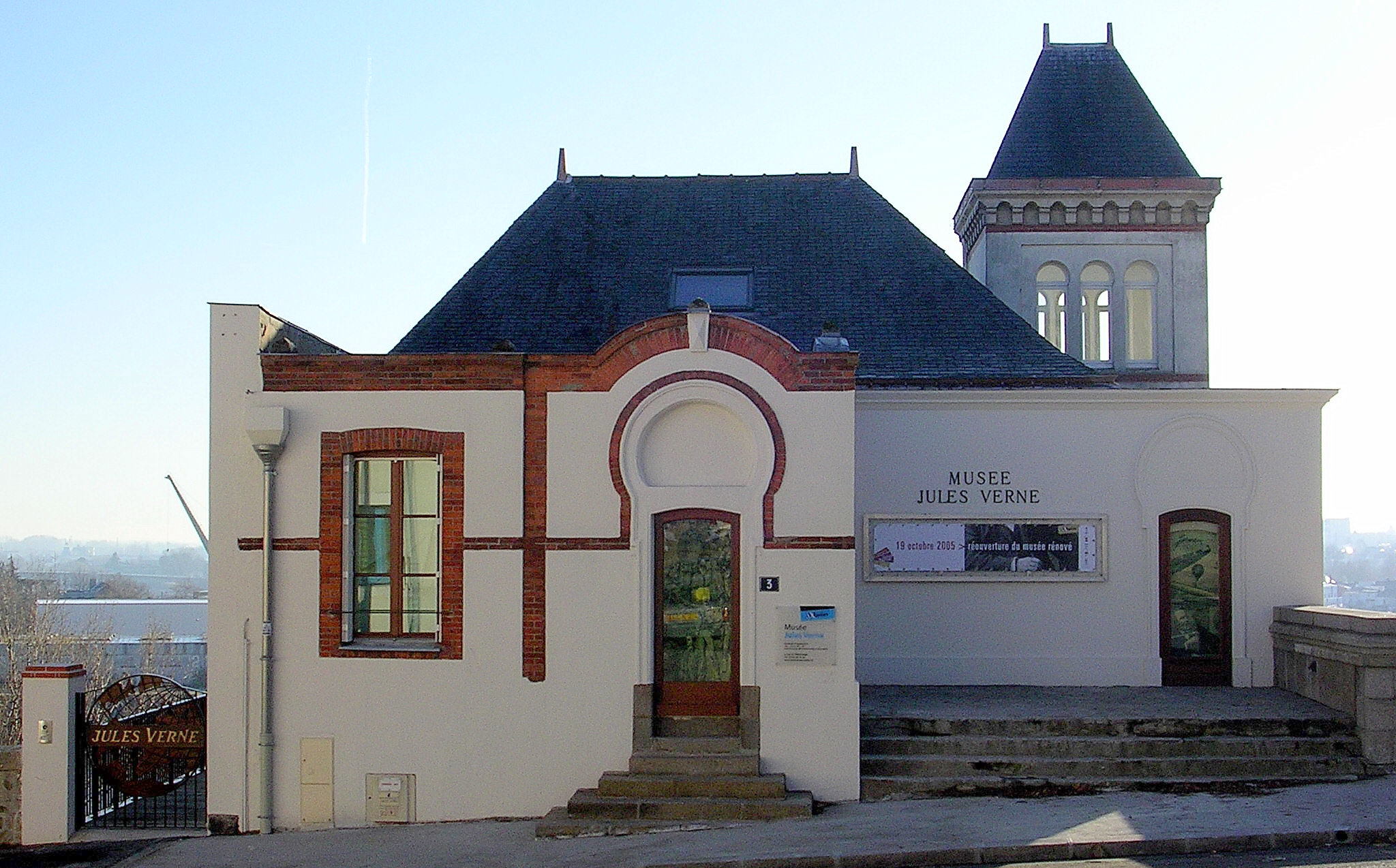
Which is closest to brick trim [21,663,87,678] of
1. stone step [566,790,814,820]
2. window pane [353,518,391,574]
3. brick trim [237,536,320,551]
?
brick trim [237,536,320,551]

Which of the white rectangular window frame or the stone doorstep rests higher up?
the white rectangular window frame

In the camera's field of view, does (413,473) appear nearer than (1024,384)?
Yes

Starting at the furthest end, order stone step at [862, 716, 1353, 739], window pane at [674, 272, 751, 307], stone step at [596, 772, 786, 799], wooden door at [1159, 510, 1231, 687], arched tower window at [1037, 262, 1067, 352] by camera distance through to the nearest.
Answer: arched tower window at [1037, 262, 1067, 352] → window pane at [674, 272, 751, 307] → wooden door at [1159, 510, 1231, 687] → stone step at [862, 716, 1353, 739] → stone step at [596, 772, 786, 799]

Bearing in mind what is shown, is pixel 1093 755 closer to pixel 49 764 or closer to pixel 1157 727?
pixel 1157 727

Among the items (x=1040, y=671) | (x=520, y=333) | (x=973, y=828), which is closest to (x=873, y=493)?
(x=1040, y=671)

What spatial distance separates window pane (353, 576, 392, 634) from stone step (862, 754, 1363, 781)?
5.20 metres

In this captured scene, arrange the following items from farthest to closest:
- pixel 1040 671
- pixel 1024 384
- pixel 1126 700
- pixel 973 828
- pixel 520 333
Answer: pixel 520 333 → pixel 1024 384 → pixel 1040 671 → pixel 1126 700 → pixel 973 828

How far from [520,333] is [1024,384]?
7941 millimetres

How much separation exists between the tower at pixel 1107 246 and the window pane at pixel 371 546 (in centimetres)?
1431

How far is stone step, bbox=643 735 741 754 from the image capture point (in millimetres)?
12562

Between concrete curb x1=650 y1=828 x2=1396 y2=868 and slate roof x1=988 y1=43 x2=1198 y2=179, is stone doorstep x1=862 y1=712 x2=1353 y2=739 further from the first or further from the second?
slate roof x1=988 y1=43 x2=1198 y2=179

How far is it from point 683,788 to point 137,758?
599cm

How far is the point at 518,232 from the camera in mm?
22516

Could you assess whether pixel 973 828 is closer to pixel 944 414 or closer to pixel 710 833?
pixel 710 833
